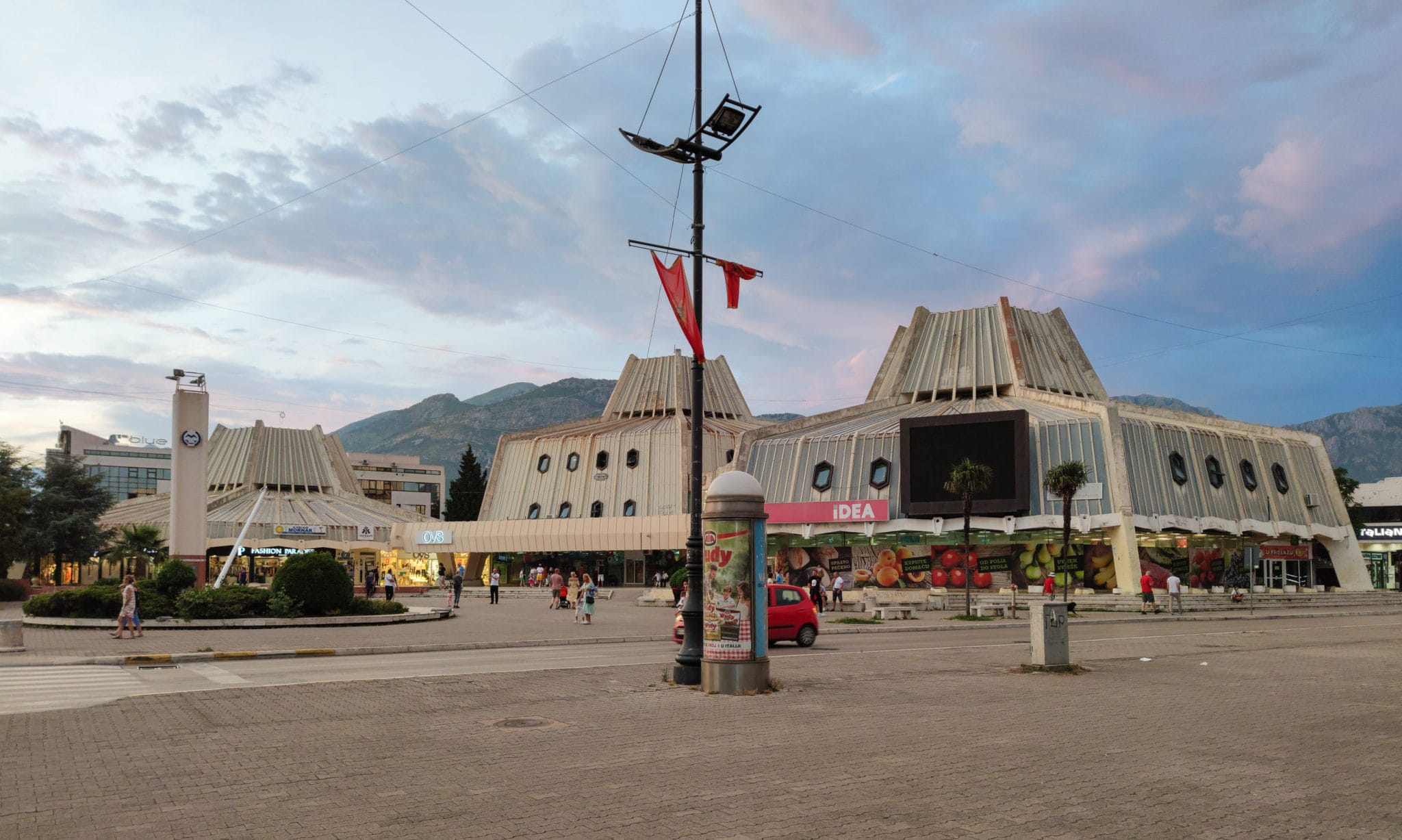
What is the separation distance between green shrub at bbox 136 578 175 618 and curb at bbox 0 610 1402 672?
28.8ft

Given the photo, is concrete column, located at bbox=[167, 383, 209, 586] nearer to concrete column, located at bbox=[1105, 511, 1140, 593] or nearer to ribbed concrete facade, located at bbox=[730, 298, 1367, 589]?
ribbed concrete facade, located at bbox=[730, 298, 1367, 589]

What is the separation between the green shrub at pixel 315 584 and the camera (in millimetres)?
30469

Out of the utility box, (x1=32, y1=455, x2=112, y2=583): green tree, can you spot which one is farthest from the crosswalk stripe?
(x1=32, y1=455, x2=112, y2=583): green tree

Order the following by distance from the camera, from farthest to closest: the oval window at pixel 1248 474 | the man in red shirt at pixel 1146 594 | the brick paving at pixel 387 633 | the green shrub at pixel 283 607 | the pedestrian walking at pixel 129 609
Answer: the oval window at pixel 1248 474, the man in red shirt at pixel 1146 594, the green shrub at pixel 283 607, the pedestrian walking at pixel 129 609, the brick paving at pixel 387 633

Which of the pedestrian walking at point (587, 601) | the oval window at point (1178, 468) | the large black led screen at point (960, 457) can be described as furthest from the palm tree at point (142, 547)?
the oval window at point (1178, 468)

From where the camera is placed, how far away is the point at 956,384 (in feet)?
224

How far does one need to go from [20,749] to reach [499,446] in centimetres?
7595

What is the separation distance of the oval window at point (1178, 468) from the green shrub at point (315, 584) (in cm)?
4247

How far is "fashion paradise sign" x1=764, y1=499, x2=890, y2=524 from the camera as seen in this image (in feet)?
186

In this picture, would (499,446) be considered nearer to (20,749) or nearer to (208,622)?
(208,622)

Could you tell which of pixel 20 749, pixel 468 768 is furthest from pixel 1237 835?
pixel 20 749

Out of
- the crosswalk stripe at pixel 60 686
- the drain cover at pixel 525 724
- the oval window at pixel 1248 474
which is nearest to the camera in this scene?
the drain cover at pixel 525 724

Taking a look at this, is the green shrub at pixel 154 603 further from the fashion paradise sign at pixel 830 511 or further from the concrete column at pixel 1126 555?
the concrete column at pixel 1126 555

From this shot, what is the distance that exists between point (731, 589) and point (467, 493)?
9292cm
